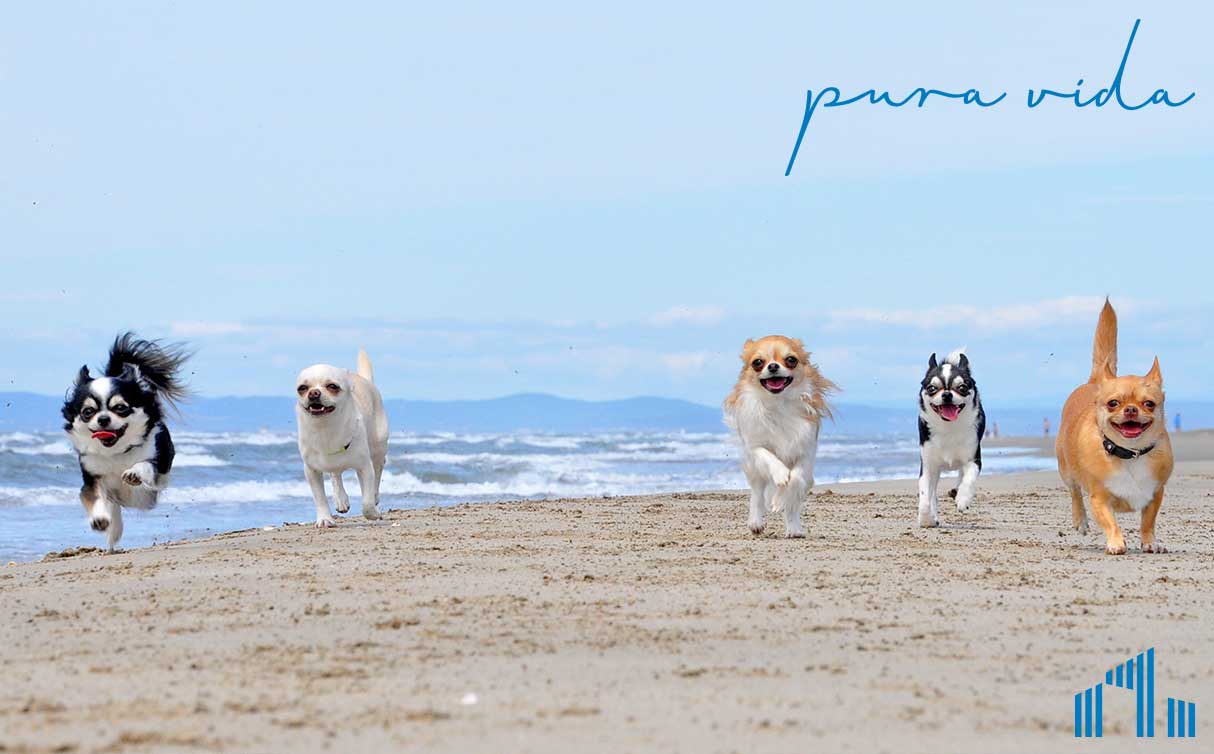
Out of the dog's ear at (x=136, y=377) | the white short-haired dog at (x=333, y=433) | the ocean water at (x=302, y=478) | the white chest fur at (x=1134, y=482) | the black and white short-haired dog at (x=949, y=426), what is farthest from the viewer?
the ocean water at (x=302, y=478)

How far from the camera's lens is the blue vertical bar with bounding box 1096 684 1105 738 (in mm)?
3871

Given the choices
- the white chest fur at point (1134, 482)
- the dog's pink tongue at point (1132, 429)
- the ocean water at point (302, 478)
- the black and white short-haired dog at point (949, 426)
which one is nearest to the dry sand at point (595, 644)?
the white chest fur at point (1134, 482)

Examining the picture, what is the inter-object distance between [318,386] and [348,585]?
3.84 meters

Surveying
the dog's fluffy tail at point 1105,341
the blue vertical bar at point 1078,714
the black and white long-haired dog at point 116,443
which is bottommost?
the blue vertical bar at point 1078,714

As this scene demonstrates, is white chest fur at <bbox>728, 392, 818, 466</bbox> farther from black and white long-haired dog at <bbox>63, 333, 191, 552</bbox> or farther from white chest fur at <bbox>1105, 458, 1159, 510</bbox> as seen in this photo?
black and white long-haired dog at <bbox>63, 333, 191, 552</bbox>

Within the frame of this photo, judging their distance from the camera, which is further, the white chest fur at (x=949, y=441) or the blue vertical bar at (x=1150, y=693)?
the white chest fur at (x=949, y=441)

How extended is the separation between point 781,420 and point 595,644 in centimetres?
414

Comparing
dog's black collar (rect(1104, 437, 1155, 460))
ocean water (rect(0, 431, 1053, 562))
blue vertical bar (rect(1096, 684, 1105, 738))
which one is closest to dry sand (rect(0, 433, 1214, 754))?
blue vertical bar (rect(1096, 684, 1105, 738))

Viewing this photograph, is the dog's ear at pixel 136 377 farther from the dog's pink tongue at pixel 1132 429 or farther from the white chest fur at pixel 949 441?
the dog's pink tongue at pixel 1132 429

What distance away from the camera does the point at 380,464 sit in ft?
37.5

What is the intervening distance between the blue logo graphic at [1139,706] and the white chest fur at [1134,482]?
10.9 ft

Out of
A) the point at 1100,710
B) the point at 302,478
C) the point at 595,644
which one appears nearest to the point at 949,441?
the point at 595,644

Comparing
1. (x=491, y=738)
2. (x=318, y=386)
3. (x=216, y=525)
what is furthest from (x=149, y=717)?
(x=216, y=525)

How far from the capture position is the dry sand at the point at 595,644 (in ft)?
12.3
